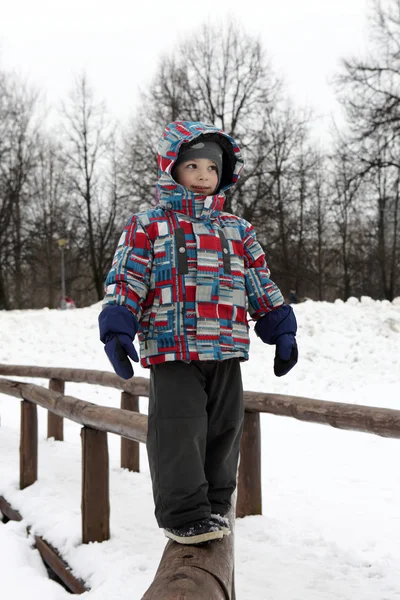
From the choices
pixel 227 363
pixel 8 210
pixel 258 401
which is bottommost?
pixel 258 401

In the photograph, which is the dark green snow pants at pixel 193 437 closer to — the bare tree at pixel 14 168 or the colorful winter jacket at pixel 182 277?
the colorful winter jacket at pixel 182 277

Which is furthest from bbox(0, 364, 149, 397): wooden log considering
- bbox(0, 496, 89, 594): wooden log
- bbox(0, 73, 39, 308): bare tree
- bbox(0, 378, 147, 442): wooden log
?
bbox(0, 73, 39, 308): bare tree

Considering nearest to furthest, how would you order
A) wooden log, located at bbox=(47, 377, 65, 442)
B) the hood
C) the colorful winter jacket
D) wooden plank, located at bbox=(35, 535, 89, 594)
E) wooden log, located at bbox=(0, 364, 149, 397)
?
the colorful winter jacket, the hood, wooden plank, located at bbox=(35, 535, 89, 594), wooden log, located at bbox=(0, 364, 149, 397), wooden log, located at bbox=(47, 377, 65, 442)

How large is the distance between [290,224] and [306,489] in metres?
21.5

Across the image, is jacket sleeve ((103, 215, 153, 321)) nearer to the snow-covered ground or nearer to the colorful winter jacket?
the colorful winter jacket

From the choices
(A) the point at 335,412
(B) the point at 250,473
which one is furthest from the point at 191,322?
(B) the point at 250,473

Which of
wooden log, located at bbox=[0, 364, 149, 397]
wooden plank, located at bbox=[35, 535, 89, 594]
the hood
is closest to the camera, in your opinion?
the hood

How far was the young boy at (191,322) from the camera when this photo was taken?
1901 mm

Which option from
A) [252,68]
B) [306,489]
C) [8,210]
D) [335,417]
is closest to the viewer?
[335,417]

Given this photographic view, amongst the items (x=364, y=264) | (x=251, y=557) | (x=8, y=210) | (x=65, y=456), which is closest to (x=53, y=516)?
(x=251, y=557)

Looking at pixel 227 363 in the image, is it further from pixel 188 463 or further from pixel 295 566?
pixel 295 566

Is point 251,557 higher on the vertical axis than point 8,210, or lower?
lower

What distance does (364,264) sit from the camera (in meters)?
29.9

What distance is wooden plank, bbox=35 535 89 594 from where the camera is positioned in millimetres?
3084
